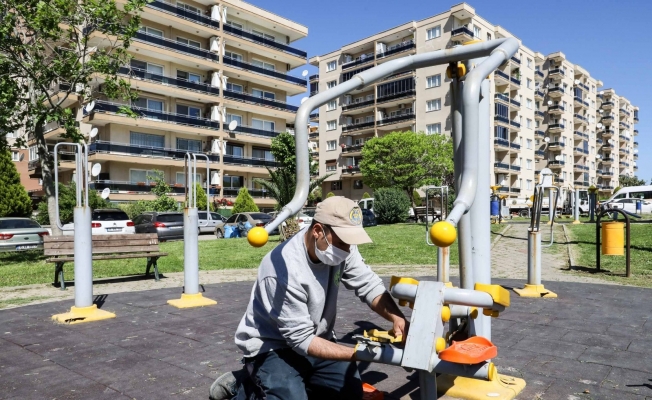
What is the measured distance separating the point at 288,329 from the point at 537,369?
7.51ft

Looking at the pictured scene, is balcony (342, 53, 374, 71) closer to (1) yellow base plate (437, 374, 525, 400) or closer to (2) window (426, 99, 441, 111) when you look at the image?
(2) window (426, 99, 441, 111)

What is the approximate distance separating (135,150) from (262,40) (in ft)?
49.9

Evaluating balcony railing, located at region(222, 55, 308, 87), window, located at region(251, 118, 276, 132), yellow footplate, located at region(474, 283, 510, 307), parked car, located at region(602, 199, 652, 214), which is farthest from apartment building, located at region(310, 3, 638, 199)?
yellow footplate, located at region(474, 283, 510, 307)

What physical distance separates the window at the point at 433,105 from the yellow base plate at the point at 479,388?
4995 cm

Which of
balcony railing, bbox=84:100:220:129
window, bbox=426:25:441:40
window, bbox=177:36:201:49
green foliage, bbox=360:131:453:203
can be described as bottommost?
green foliage, bbox=360:131:453:203

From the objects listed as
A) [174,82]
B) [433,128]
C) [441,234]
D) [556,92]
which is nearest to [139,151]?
[174,82]

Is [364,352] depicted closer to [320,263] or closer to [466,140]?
[320,263]

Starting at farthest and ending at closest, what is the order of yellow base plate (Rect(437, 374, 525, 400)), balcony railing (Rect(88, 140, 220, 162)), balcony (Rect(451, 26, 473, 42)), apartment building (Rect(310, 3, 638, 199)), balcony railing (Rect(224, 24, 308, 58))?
apartment building (Rect(310, 3, 638, 199))
balcony (Rect(451, 26, 473, 42))
balcony railing (Rect(224, 24, 308, 58))
balcony railing (Rect(88, 140, 220, 162))
yellow base plate (Rect(437, 374, 525, 400))

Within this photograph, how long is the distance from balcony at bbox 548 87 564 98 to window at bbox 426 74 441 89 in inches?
983

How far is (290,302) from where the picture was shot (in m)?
2.60

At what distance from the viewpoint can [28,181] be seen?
49.9m

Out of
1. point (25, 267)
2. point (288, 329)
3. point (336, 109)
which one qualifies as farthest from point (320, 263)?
point (336, 109)

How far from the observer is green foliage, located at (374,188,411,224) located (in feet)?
95.3

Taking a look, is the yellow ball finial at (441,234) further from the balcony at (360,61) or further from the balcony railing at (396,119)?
the balcony at (360,61)
